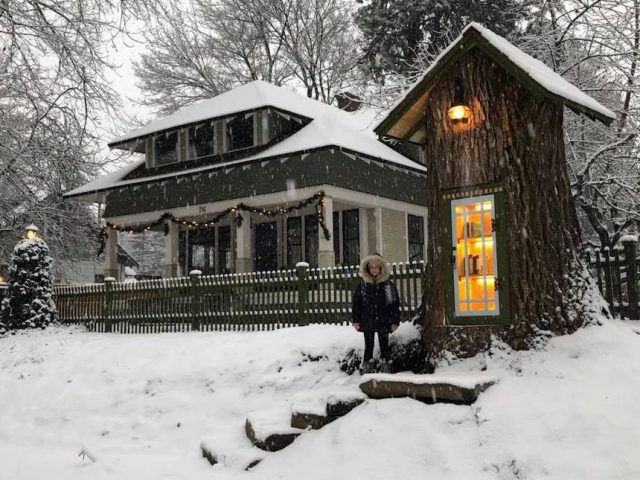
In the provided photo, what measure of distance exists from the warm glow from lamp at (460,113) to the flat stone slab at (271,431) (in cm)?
451

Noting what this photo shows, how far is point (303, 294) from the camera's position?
40.8 feet

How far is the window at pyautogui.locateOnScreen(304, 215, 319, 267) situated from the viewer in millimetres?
20312

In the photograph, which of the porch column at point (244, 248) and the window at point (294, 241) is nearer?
the porch column at point (244, 248)

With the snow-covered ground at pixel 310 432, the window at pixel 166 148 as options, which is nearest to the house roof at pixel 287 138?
the window at pixel 166 148

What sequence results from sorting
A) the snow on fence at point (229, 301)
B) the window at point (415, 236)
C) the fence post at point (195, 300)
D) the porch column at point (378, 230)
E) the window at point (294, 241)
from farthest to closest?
the window at point (415, 236) < the window at point (294, 241) < the porch column at point (378, 230) < the fence post at point (195, 300) < the snow on fence at point (229, 301)

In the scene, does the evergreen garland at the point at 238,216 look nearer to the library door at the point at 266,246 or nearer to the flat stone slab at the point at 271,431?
the library door at the point at 266,246

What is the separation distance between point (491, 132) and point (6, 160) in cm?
1072

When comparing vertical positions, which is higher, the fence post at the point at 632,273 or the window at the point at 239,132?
the window at the point at 239,132

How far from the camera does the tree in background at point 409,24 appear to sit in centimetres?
2652

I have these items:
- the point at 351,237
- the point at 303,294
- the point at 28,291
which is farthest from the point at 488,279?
the point at 28,291

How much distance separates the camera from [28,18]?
7.74 meters

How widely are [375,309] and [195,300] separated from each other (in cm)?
628

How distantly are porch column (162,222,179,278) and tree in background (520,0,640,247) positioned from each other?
40.6ft

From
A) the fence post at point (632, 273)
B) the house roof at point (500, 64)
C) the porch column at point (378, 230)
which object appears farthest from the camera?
the porch column at point (378, 230)
